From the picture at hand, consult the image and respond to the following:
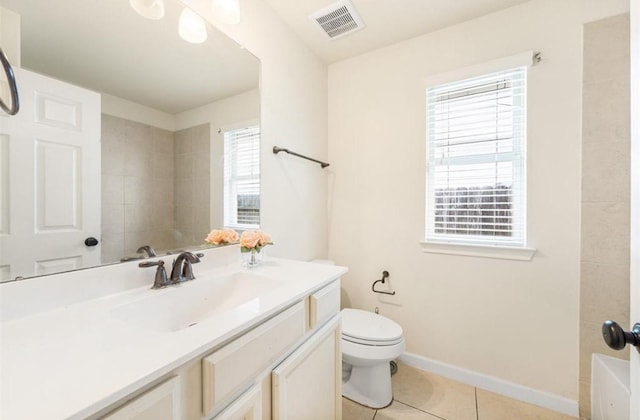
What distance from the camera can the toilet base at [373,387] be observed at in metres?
1.52

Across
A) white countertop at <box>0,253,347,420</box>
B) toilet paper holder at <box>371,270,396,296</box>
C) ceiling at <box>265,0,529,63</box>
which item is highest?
ceiling at <box>265,0,529,63</box>

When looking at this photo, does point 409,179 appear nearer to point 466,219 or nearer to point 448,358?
point 466,219

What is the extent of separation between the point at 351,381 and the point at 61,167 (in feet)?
5.84

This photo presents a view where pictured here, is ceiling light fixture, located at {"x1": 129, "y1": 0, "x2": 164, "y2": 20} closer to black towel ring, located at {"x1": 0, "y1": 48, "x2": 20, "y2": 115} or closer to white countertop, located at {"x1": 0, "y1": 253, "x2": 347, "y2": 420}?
black towel ring, located at {"x1": 0, "y1": 48, "x2": 20, "y2": 115}

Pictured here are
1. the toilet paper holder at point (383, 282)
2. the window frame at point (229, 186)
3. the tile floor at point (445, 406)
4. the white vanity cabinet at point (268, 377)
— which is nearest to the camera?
the white vanity cabinet at point (268, 377)

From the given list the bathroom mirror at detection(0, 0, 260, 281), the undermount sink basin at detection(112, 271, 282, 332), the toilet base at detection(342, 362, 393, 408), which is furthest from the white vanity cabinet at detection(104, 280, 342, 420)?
the bathroom mirror at detection(0, 0, 260, 281)

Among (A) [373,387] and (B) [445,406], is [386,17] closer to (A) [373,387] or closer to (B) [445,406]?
(A) [373,387]

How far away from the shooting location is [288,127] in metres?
1.72

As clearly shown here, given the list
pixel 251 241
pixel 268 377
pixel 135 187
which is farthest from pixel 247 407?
pixel 135 187

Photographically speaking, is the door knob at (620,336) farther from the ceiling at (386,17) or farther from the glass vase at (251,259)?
the ceiling at (386,17)

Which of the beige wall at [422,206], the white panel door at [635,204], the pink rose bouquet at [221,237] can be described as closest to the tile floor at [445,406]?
the beige wall at [422,206]

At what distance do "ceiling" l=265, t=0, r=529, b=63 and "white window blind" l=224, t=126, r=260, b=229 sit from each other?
82 centimetres

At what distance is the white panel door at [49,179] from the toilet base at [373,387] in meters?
1.50

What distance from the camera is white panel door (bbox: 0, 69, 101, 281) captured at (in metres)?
0.69
